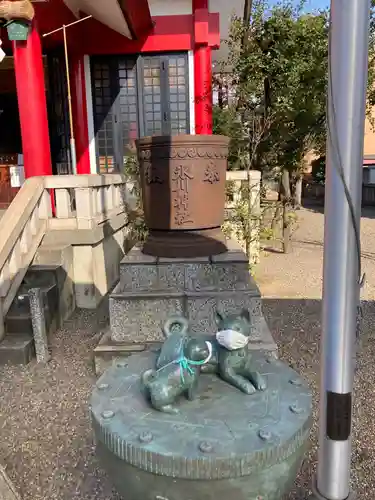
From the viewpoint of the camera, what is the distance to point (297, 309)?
565cm

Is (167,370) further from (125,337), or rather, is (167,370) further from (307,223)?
(307,223)

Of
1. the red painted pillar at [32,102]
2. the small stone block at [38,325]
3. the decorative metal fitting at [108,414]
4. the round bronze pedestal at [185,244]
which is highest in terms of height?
the red painted pillar at [32,102]

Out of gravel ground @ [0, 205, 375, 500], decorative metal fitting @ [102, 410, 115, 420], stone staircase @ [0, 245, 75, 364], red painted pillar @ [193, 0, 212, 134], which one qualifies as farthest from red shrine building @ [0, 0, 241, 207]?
decorative metal fitting @ [102, 410, 115, 420]

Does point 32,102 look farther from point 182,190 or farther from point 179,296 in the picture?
point 179,296

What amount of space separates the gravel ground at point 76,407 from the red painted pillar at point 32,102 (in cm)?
236

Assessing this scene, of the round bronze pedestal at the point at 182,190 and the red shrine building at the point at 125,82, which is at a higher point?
the red shrine building at the point at 125,82

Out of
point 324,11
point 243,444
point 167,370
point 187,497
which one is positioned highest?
point 324,11

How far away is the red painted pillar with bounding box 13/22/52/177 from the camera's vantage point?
5965 millimetres

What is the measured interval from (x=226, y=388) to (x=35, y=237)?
13.7 ft

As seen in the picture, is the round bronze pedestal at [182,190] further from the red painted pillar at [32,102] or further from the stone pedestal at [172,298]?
the red painted pillar at [32,102]

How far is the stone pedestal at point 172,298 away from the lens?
372cm

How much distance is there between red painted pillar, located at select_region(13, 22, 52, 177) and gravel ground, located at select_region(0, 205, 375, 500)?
93.0 inches

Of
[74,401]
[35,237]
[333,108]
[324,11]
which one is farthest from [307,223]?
[333,108]

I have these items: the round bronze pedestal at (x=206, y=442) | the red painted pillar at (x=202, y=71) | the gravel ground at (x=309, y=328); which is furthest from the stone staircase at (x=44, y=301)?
the red painted pillar at (x=202, y=71)
